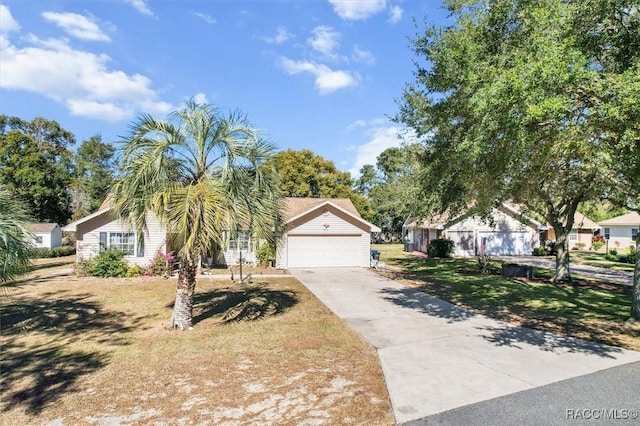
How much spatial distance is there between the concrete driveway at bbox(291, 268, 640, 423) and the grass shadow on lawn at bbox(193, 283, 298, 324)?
187cm

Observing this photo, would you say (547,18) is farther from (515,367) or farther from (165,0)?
(165,0)

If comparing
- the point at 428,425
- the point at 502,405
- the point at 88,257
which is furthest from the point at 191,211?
the point at 88,257

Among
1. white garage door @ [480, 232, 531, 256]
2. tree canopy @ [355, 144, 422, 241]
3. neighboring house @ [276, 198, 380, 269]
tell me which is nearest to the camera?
neighboring house @ [276, 198, 380, 269]

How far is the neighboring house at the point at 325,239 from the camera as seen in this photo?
879 inches

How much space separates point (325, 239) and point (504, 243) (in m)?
18.3

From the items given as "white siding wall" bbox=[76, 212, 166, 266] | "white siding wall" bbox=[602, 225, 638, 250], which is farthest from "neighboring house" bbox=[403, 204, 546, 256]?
"white siding wall" bbox=[76, 212, 166, 266]

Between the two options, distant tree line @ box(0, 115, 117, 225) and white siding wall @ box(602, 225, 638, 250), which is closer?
distant tree line @ box(0, 115, 117, 225)

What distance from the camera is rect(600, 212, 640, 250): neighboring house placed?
120 ft

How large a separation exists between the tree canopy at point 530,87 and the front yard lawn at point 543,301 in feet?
12.5

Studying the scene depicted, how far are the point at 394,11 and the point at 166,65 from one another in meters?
8.29

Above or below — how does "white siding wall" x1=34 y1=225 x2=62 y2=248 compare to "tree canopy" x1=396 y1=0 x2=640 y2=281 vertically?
below

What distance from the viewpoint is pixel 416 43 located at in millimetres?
12039

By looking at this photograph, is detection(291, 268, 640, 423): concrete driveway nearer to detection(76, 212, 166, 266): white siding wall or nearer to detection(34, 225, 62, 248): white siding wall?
detection(76, 212, 166, 266): white siding wall

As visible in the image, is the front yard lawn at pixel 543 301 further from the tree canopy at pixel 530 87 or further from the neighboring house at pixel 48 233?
the neighboring house at pixel 48 233
